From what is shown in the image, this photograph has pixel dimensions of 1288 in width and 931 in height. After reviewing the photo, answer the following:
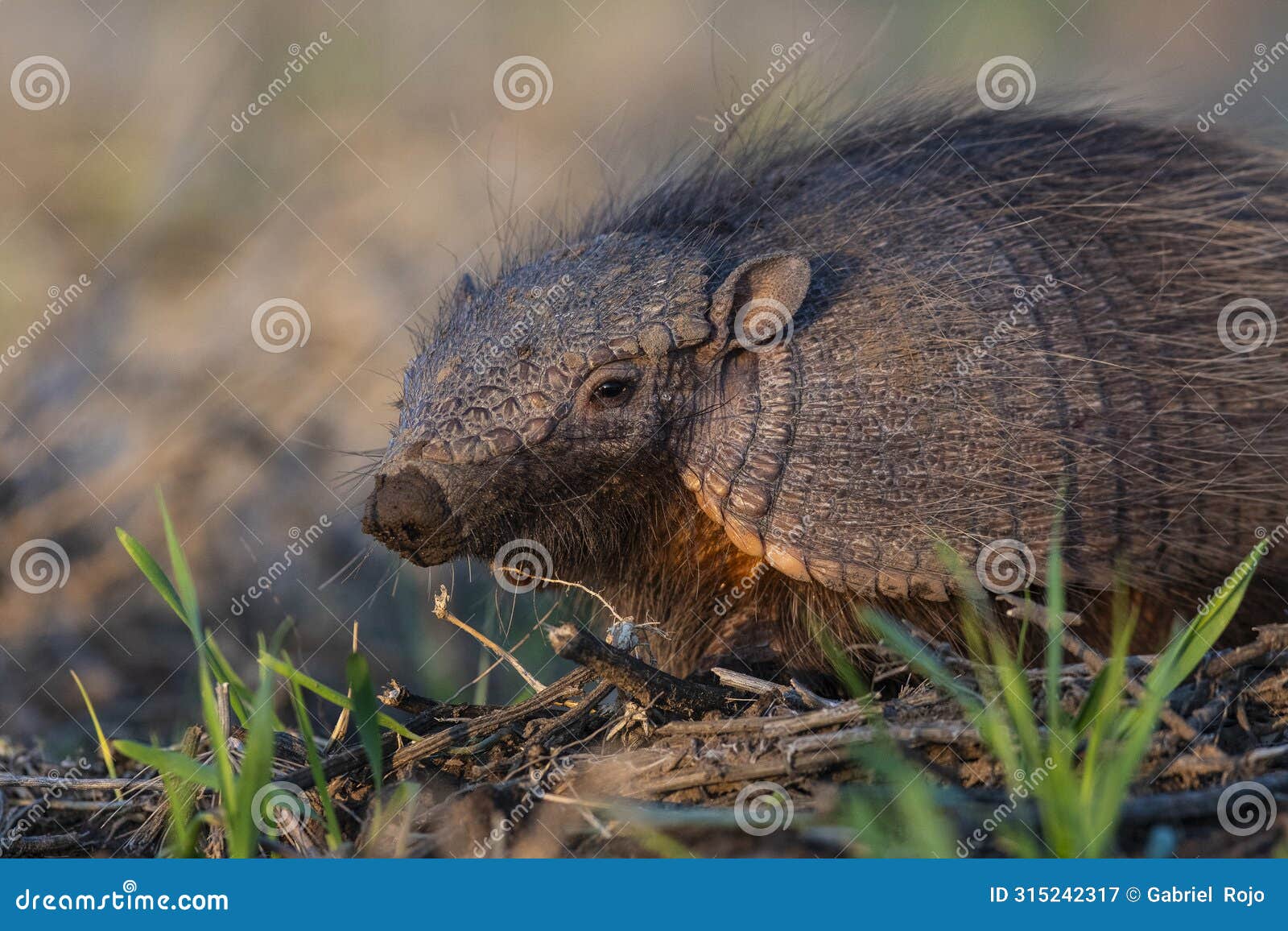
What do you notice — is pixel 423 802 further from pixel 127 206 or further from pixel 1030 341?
pixel 127 206

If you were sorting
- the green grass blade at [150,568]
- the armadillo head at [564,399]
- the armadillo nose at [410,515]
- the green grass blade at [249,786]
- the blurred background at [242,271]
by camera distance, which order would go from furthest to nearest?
the blurred background at [242,271] < the armadillo head at [564,399] < the armadillo nose at [410,515] < the green grass blade at [150,568] < the green grass blade at [249,786]

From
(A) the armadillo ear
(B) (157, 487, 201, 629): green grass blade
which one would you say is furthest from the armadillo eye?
(B) (157, 487, 201, 629): green grass blade

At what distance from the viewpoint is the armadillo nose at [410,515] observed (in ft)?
13.0

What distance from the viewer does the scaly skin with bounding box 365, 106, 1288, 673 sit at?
4.06m

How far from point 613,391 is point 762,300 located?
584mm

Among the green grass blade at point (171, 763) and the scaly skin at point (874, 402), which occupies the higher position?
the scaly skin at point (874, 402)

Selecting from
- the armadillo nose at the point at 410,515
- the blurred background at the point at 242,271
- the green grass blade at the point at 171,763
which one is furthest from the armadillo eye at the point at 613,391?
the blurred background at the point at 242,271

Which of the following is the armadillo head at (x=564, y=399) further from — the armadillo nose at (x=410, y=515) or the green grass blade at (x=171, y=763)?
the green grass blade at (x=171, y=763)

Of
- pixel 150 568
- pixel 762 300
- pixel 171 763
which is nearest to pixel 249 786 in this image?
pixel 171 763

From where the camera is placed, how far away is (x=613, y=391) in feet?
13.7

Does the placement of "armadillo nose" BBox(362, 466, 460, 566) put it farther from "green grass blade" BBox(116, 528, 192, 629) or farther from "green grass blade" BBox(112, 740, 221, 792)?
"green grass blade" BBox(112, 740, 221, 792)

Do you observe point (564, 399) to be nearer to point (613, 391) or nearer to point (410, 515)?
point (613, 391)

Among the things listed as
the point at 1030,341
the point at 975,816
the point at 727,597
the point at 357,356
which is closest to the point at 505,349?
the point at 727,597

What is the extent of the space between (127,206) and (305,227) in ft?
3.65
